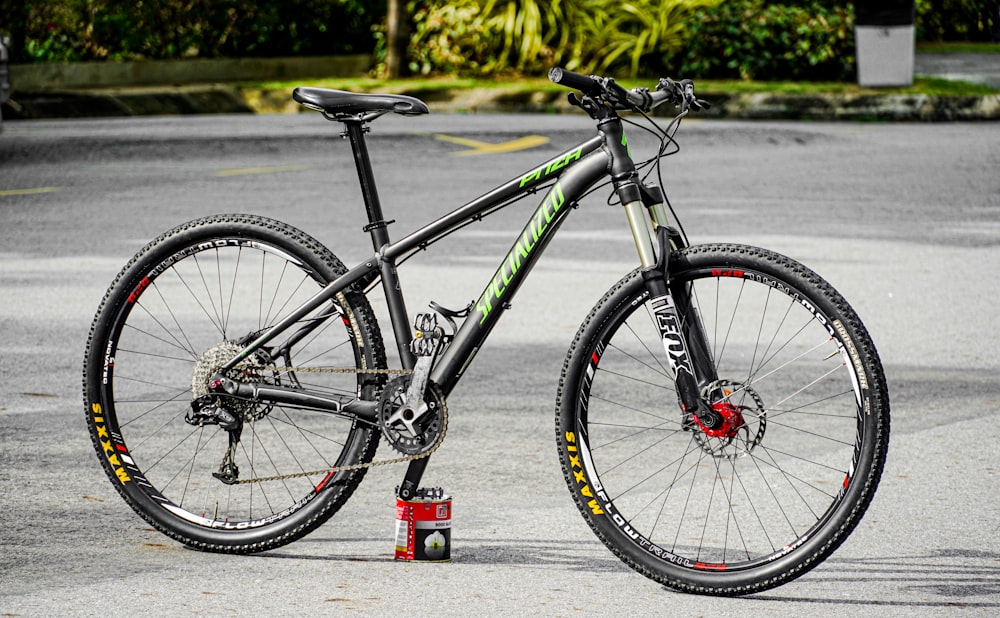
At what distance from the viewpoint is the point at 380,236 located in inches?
175

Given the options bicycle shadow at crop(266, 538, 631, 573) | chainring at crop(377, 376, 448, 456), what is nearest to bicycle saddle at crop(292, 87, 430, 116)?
chainring at crop(377, 376, 448, 456)

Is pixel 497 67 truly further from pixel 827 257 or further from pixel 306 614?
pixel 306 614

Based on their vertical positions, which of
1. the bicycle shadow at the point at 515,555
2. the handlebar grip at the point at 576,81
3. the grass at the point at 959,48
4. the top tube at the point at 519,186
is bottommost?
the grass at the point at 959,48

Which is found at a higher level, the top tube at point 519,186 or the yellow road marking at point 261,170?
the top tube at point 519,186

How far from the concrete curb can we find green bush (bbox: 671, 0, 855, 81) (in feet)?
6.36

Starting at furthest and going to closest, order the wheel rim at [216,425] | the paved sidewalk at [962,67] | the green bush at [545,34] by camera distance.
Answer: the green bush at [545,34], the paved sidewalk at [962,67], the wheel rim at [216,425]

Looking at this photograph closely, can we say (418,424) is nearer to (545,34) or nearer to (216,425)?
(216,425)

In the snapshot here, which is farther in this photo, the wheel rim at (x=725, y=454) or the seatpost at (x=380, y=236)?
the seatpost at (x=380, y=236)

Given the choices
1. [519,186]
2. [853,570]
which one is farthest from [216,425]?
[853,570]

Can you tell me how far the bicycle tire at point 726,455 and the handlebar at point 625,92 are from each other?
0.42 meters

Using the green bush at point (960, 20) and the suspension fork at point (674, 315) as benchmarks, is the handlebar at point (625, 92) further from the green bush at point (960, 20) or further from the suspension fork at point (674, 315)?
the green bush at point (960, 20)

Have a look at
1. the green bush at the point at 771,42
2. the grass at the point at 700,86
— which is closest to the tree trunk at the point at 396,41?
the grass at the point at 700,86

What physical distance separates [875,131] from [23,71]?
1137 cm

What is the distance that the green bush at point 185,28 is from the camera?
22.1 metres
